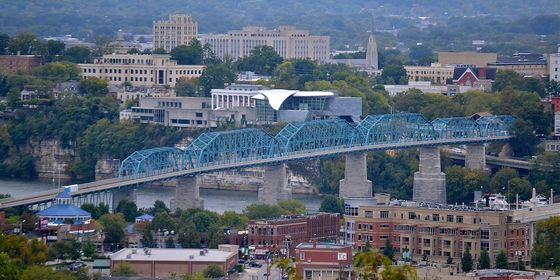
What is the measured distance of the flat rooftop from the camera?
145 ft

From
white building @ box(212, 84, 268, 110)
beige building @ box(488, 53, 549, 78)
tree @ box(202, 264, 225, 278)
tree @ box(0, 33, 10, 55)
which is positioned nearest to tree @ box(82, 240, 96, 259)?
tree @ box(202, 264, 225, 278)

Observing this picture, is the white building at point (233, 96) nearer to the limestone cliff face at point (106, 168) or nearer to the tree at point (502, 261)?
the limestone cliff face at point (106, 168)

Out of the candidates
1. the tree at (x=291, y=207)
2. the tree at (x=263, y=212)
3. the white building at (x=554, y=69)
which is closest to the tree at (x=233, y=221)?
the tree at (x=263, y=212)

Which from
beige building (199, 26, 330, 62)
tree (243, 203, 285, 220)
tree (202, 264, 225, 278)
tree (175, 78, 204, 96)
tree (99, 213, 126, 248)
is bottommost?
tree (202, 264, 225, 278)

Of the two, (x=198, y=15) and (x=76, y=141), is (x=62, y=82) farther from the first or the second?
(x=198, y=15)

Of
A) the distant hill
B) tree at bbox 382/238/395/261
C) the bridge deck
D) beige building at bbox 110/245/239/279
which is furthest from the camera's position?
the distant hill

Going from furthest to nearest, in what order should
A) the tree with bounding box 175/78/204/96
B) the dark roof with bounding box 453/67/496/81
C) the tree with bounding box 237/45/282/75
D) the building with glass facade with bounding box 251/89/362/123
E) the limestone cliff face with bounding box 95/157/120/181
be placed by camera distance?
1. the dark roof with bounding box 453/67/496/81
2. the tree with bounding box 237/45/282/75
3. the tree with bounding box 175/78/204/96
4. the building with glass facade with bounding box 251/89/362/123
5. the limestone cliff face with bounding box 95/157/120/181

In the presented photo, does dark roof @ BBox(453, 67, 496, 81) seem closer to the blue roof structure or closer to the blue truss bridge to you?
the blue truss bridge

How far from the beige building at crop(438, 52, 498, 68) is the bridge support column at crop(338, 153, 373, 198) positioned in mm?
35703

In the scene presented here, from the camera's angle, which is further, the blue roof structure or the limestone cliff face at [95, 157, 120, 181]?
the limestone cliff face at [95, 157, 120, 181]

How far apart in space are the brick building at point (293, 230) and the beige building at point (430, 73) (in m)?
46.9

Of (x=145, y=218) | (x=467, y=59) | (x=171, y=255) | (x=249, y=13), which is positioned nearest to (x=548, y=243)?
(x=171, y=255)

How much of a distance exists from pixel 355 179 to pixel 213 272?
75.4 ft

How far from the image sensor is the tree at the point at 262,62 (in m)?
96.8
